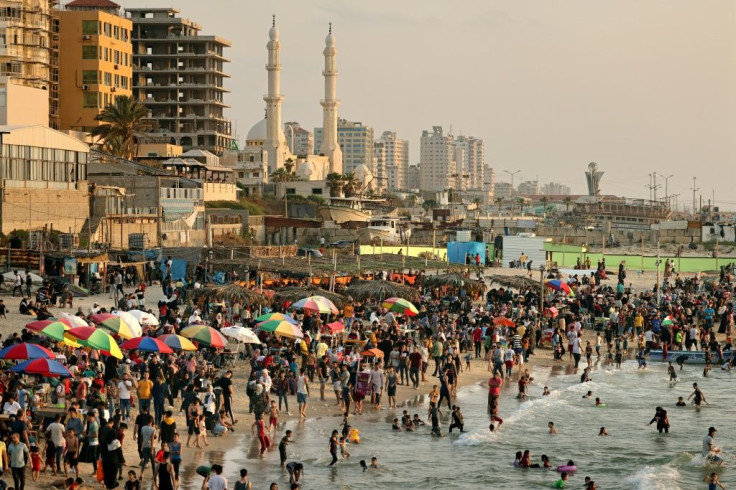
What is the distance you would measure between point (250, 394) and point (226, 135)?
79.0m

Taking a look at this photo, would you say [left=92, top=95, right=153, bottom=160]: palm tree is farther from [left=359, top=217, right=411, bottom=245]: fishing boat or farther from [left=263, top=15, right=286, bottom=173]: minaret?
[left=263, top=15, right=286, bottom=173]: minaret

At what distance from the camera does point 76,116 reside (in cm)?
7881

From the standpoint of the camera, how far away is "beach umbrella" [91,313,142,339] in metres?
23.5

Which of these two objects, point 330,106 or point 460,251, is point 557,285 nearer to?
point 460,251

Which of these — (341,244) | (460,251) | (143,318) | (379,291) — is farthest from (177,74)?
(143,318)

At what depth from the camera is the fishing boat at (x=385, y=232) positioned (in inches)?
2948

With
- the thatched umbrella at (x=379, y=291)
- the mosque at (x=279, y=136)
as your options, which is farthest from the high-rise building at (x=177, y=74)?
the thatched umbrella at (x=379, y=291)

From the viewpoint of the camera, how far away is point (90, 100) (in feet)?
258

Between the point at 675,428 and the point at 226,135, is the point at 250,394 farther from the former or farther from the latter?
the point at 226,135

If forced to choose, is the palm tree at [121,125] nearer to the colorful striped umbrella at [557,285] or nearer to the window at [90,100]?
the window at [90,100]

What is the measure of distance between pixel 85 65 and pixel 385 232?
23927mm

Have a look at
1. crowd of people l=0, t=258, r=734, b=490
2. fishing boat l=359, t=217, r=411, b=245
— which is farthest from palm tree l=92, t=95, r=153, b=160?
crowd of people l=0, t=258, r=734, b=490

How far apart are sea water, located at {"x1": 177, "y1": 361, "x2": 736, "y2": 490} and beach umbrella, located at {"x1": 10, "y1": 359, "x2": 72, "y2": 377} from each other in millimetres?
2781

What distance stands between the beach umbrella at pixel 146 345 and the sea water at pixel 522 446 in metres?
2.33
